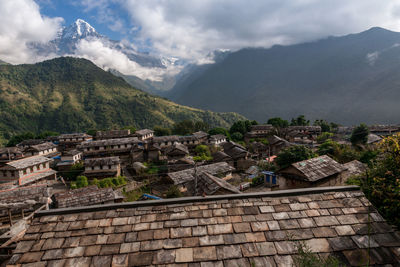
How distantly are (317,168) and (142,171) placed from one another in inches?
1403

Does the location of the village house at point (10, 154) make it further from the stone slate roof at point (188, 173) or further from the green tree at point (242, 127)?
the green tree at point (242, 127)

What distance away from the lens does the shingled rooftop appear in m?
4.36

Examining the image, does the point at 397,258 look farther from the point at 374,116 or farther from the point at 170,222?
the point at 374,116

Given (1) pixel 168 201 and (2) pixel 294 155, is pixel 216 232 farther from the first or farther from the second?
(2) pixel 294 155

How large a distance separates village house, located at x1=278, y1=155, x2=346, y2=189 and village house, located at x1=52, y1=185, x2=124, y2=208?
19.5 m

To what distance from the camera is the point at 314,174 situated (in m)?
17.3

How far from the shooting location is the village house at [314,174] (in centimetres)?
1712

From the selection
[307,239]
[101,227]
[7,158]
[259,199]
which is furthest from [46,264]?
[7,158]

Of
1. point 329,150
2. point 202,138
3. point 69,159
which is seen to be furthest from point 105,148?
point 329,150

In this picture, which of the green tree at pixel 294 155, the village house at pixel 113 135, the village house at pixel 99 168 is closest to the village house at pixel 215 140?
the village house at pixel 113 135

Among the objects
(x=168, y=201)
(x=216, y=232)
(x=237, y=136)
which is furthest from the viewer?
(x=237, y=136)

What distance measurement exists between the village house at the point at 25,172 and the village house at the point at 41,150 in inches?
652

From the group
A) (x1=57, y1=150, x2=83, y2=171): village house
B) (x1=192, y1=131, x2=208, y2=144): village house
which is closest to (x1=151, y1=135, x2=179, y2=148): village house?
(x1=192, y1=131, x2=208, y2=144): village house

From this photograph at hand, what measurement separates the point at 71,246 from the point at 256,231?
4.30 meters
